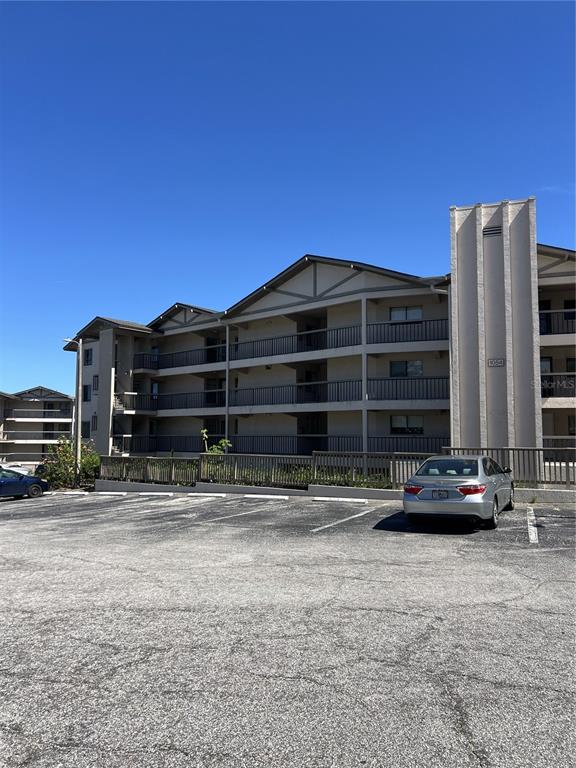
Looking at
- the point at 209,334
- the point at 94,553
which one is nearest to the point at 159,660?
the point at 94,553

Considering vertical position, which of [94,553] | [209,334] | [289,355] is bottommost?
[94,553]

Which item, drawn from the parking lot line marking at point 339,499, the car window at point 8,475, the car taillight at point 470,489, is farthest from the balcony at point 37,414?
the car taillight at point 470,489

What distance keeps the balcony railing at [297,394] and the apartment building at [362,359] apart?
0.26 feet

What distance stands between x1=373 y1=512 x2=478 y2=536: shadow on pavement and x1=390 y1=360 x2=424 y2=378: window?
15.0m

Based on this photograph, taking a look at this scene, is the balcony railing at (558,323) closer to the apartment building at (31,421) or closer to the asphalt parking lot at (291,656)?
the asphalt parking lot at (291,656)

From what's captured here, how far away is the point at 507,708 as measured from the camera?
157 inches

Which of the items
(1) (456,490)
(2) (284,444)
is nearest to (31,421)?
(2) (284,444)

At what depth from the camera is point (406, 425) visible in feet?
89.4

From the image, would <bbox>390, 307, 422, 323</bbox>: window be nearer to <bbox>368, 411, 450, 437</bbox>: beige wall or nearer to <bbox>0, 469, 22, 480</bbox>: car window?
<bbox>368, 411, 450, 437</bbox>: beige wall

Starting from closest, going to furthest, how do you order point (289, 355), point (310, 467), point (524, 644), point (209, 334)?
point (524, 644) < point (310, 467) < point (289, 355) < point (209, 334)

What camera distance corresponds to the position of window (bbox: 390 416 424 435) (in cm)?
2689

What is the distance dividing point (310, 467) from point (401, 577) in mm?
12819

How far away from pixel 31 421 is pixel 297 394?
48.2 m

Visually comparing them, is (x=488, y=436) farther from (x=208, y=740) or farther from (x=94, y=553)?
(x=208, y=740)
